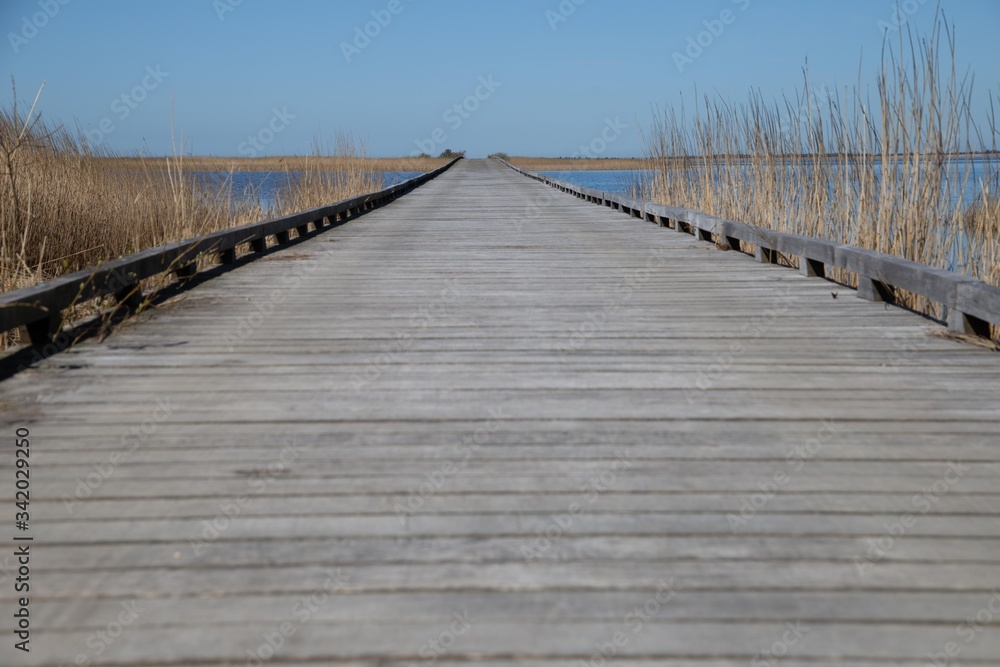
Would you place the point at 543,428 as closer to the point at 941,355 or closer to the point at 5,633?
the point at 5,633

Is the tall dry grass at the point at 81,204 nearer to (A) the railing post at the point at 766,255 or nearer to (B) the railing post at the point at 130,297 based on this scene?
(B) the railing post at the point at 130,297

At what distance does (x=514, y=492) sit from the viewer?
8.00ft

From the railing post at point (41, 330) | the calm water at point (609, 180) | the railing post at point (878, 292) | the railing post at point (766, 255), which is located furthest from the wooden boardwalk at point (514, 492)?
the calm water at point (609, 180)

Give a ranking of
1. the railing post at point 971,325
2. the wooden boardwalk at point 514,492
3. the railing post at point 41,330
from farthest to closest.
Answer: the railing post at point 971,325 → the railing post at point 41,330 → the wooden boardwalk at point 514,492

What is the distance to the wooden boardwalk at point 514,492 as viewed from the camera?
1.76 metres

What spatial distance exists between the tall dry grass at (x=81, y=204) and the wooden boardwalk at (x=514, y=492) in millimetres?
1048

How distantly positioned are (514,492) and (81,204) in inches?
195

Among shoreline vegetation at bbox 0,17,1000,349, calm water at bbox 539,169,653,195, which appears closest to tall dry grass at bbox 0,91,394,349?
shoreline vegetation at bbox 0,17,1000,349

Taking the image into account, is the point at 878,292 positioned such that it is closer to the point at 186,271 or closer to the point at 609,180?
the point at 186,271

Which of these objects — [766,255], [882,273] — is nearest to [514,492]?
[882,273]

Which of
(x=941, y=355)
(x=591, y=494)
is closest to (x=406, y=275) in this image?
(x=941, y=355)

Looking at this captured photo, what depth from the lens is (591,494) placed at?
7.95 feet

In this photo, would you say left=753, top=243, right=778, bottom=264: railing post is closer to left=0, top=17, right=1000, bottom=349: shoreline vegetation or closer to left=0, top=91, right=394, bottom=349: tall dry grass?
left=0, top=17, right=1000, bottom=349: shoreline vegetation

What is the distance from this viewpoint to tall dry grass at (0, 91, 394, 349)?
5.07 m
